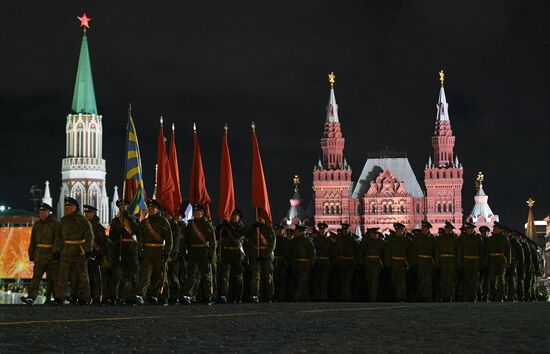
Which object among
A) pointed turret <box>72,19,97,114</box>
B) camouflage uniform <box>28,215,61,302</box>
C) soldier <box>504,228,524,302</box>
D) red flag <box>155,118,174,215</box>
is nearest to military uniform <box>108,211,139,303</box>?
camouflage uniform <box>28,215,61,302</box>

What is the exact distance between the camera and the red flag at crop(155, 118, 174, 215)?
24.1 metres

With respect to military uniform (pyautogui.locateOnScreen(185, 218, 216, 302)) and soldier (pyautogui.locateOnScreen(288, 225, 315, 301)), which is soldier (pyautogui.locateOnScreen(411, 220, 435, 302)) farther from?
military uniform (pyautogui.locateOnScreen(185, 218, 216, 302))

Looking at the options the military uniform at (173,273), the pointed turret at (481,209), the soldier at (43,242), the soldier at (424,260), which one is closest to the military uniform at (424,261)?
the soldier at (424,260)

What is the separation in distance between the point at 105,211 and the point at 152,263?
316ft

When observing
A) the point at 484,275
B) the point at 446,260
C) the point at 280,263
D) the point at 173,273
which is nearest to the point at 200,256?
the point at 173,273

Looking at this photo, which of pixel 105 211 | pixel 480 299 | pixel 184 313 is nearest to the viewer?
pixel 184 313

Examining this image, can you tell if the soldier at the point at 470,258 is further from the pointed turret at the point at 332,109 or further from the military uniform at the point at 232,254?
the pointed turret at the point at 332,109

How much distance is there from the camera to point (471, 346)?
32.6 feet

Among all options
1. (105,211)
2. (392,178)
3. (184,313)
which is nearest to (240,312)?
(184,313)

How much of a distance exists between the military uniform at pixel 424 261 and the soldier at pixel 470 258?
2.37 ft

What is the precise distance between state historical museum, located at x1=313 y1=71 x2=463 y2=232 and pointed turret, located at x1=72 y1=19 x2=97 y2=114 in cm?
3028

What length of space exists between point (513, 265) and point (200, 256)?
8.92m

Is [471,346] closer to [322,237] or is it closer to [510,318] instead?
[510,318]

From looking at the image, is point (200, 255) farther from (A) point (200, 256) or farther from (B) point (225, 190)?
(B) point (225, 190)
